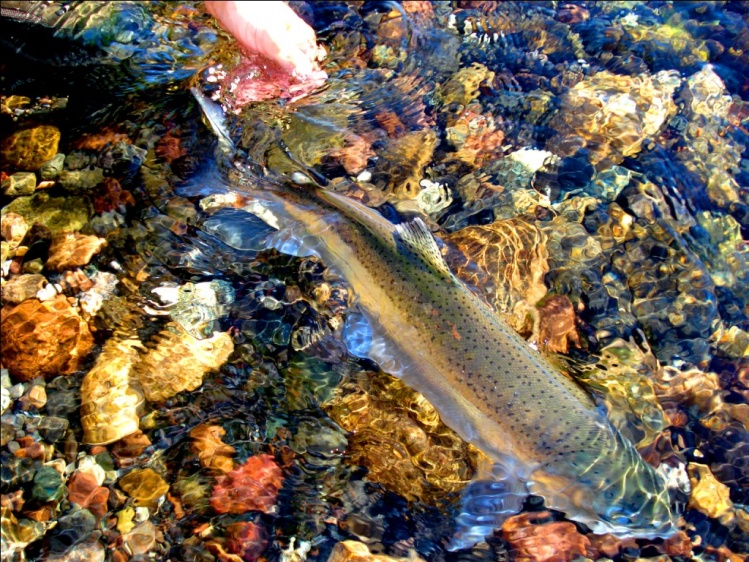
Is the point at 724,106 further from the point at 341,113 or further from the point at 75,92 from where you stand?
the point at 75,92

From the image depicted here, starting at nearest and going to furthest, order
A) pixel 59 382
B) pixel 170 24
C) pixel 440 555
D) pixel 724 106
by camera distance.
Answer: pixel 440 555 → pixel 59 382 → pixel 170 24 → pixel 724 106

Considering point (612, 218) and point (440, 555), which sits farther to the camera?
point (612, 218)

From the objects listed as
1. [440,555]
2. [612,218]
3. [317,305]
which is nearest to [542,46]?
[612,218]

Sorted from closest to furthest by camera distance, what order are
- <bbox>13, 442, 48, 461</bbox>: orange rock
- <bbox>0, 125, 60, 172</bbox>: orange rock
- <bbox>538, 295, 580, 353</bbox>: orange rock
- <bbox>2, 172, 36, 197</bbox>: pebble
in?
<bbox>13, 442, 48, 461</bbox>: orange rock
<bbox>538, 295, 580, 353</bbox>: orange rock
<bbox>2, 172, 36, 197</bbox>: pebble
<bbox>0, 125, 60, 172</bbox>: orange rock

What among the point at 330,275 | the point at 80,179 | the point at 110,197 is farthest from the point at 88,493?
the point at 80,179

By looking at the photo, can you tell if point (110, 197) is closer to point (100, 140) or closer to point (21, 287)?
point (100, 140)

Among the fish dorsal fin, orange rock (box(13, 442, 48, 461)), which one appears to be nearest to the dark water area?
orange rock (box(13, 442, 48, 461))

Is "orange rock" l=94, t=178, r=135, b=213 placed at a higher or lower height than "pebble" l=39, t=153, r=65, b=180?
lower

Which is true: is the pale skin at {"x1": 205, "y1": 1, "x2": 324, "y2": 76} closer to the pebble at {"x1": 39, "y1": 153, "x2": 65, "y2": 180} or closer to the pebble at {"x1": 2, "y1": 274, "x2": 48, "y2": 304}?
the pebble at {"x1": 39, "y1": 153, "x2": 65, "y2": 180}
